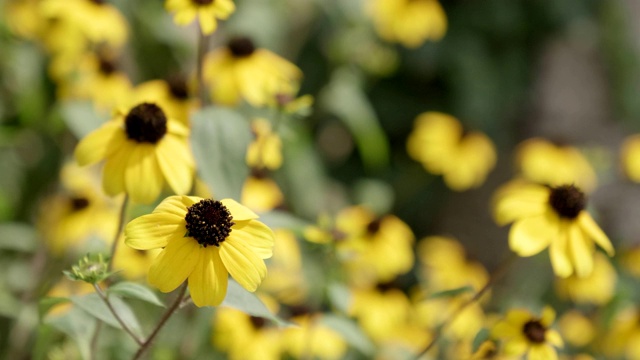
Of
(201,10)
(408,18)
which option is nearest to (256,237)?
(201,10)

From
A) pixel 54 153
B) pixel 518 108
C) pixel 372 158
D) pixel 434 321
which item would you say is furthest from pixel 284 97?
pixel 518 108

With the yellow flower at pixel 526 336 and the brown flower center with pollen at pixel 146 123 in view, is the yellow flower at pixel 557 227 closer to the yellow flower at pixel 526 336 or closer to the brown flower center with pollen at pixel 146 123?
the yellow flower at pixel 526 336

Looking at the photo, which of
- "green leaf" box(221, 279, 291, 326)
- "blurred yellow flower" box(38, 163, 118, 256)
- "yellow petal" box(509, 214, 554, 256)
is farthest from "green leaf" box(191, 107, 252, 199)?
"blurred yellow flower" box(38, 163, 118, 256)

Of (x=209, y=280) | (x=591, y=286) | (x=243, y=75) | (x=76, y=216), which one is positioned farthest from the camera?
(x=591, y=286)

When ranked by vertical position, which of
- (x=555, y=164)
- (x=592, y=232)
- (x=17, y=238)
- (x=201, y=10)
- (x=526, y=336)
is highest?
(x=201, y=10)

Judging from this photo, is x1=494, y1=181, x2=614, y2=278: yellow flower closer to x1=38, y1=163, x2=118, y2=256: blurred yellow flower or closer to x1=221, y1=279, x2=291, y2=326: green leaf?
x1=221, y1=279, x2=291, y2=326: green leaf

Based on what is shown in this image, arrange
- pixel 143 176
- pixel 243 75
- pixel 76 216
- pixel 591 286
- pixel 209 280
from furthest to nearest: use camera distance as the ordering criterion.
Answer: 1. pixel 591 286
2. pixel 76 216
3. pixel 243 75
4. pixel 143 176
5. pixel 209 280

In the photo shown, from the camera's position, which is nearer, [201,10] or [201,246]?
[201,246]

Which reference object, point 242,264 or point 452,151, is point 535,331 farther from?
point 452,151

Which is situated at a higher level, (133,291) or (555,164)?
(133,291)
